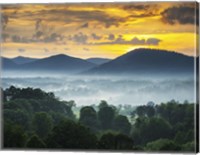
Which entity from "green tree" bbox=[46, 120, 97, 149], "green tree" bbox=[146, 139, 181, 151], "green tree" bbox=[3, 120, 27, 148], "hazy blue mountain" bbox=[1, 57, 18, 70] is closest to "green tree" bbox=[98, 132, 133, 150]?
"green tree" bbox=[46, 120, 97, 149]

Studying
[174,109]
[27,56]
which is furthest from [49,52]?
→ [174,109]

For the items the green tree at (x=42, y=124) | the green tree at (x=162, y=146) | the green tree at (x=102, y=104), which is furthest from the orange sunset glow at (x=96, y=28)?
the green tree at (x=162, y=146)

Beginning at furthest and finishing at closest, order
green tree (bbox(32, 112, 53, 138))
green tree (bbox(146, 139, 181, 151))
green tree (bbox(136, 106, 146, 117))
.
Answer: green tree (bbox(32, 112, 53, 138)) → green tree (bbox(136, 106, 146, 117)) → green tree (bbox(146, 139, 181, 151))

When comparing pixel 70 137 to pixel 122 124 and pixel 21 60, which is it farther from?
pixel 21 60

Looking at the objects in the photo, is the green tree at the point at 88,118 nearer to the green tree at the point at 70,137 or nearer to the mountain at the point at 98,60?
the green tree at the point at 70,137

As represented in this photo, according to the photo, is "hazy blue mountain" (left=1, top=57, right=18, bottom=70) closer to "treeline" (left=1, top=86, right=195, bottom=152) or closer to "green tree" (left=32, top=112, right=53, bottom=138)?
"treeline" (left=1, top=86, right=195, bottom=152)

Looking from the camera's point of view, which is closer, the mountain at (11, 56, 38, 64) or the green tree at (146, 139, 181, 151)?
the green tree at (146, 139, 181, 151)
